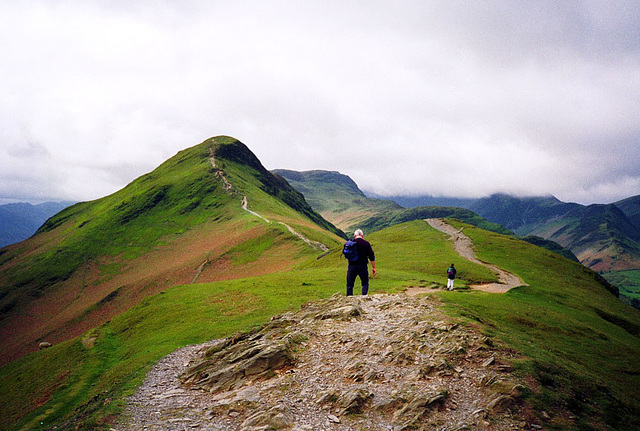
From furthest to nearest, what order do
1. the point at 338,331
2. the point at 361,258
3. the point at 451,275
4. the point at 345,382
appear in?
the point at 451,275
the point at 361,258
the point at 338,331
the point at 345,382

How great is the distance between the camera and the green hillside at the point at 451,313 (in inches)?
579

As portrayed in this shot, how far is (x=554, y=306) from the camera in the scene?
39344 mm

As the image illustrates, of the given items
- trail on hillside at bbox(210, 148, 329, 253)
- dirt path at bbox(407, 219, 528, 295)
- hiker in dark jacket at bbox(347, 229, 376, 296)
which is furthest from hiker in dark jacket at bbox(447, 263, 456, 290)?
trail on hillside at bbox(210, 148, 329, 253)

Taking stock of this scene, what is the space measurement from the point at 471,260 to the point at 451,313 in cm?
4166

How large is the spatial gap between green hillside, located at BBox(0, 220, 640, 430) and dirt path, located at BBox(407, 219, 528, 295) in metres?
1.80

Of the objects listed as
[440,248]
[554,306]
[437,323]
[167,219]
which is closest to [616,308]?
[554,306]

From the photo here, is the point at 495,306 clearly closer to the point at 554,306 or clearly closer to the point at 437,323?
the point at 554,306

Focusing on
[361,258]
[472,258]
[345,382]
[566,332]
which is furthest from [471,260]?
[345,382]

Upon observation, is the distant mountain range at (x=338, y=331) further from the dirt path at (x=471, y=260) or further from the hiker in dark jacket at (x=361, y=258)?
the hiker in dark jacket at (x=361, y=258)

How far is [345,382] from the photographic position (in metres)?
15.8

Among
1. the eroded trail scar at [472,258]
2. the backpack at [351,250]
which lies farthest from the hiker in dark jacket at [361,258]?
the eroded trail scar at [472,258]

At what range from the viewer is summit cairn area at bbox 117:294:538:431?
12.9 m

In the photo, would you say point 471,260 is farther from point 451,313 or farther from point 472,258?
point 451,313

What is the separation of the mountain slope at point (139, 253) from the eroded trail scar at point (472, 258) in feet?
119
